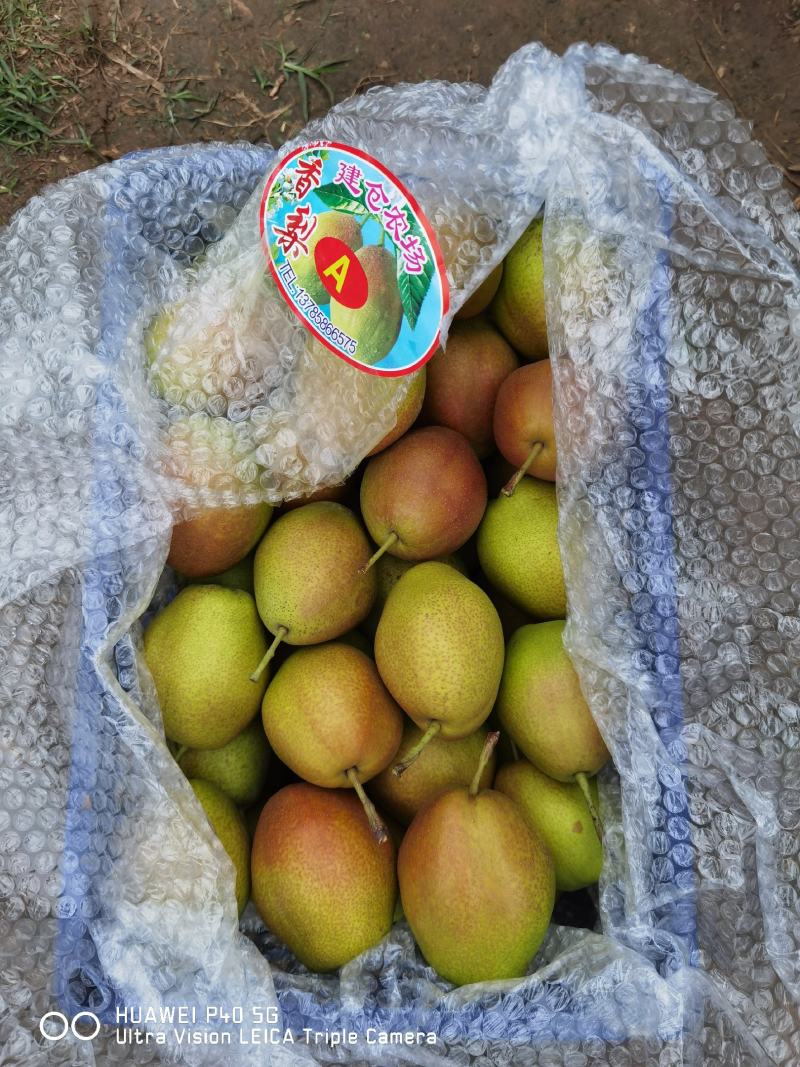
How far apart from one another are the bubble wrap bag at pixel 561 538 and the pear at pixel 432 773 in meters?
0.13

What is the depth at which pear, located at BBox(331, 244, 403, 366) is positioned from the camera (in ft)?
2.80

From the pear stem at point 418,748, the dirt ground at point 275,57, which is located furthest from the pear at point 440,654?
the dirt ground at point 275,57

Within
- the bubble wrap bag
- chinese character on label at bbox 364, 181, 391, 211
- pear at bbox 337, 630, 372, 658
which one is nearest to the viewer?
the bubble wrap bag

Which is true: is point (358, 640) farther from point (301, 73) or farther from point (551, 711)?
point (301, 73)

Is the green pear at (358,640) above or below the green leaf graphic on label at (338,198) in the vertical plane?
below

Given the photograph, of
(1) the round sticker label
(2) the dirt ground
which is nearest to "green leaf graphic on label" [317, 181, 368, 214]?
(1) the round sticker label

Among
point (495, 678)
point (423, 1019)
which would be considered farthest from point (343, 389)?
point (423, 1019)

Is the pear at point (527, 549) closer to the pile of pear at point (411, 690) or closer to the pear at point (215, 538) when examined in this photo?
the pile of pear at point (411, 690)

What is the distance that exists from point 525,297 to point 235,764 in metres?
0.55

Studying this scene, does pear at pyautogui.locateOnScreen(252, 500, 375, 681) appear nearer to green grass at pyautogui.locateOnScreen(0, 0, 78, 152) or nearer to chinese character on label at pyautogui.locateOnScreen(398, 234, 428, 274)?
chinese character on label at pyautogui.locateOnScreen(398, 234, 428, 274)

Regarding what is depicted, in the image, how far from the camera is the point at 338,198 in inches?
33.7

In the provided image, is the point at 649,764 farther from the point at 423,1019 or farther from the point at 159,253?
the point at 159,253

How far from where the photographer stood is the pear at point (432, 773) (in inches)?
35.3

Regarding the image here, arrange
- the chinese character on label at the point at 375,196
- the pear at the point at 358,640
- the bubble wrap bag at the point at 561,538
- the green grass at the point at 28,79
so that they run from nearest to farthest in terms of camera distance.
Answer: the bubble wrap bag at the point at 561,538
the chinese character on label at the point at 375,196
the pear at the point at 358,640
the green grass at the point at 28,79
